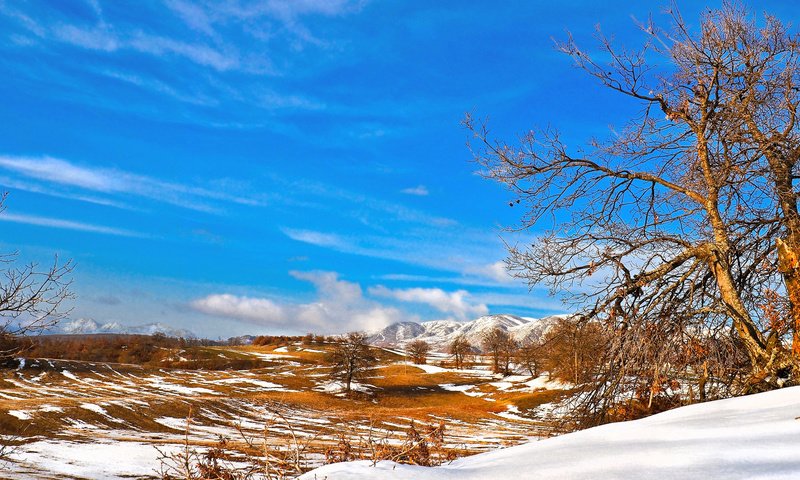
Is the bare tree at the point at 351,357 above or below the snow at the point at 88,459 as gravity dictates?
above

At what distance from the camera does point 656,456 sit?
11.0 ft

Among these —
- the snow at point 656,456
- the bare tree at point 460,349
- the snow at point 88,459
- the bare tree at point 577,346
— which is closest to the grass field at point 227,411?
the snow at point 88,459

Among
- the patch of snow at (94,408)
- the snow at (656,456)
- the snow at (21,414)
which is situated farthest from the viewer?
the patch of snow at (94,408)

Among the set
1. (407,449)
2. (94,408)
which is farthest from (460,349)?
(407,449)

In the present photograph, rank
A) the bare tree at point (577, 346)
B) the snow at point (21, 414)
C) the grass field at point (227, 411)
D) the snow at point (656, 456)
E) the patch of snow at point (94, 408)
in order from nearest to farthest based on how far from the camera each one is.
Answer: the snow at point (656, 456) → the bare tree at point (577, 346) → the grass field at point (227, 411) → the snow at point (21, 414) → the patch of snow at point (94, 408)

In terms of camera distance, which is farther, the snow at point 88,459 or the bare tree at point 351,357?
the bare tree at point 351,357

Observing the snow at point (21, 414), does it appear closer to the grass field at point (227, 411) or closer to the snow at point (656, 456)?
the grass field at point (227, 411)

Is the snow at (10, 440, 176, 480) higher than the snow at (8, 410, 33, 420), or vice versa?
the snow at (8, 410, 33, 420)

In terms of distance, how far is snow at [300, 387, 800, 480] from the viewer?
116 inches

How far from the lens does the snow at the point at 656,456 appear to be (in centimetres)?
295

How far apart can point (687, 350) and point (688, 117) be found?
3670 millimetres

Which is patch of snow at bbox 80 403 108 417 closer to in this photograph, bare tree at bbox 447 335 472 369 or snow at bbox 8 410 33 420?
snow at bbox 8 410 33 420

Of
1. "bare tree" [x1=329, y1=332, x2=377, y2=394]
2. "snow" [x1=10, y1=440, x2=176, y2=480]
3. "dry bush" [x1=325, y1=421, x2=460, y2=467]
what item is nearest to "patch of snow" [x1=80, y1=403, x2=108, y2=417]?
"snow" [x1=10, y1=440, x2=176, y2=480]

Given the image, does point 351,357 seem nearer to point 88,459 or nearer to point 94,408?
point 94,408
